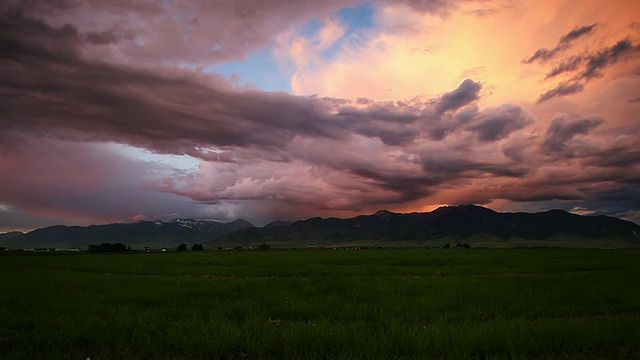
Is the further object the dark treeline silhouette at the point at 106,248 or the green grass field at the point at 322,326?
the dark treeline silhouette at the point at 106,248

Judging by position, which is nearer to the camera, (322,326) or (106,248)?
(322,326)

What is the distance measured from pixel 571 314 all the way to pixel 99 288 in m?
16.9

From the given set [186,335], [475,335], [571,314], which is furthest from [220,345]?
[571,314]

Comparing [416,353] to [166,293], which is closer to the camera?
[416,353]

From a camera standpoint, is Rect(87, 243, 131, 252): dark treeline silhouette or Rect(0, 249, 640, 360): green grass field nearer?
Rect(0, 249, 640, 360): green grass field

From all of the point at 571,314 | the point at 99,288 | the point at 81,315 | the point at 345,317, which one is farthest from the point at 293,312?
the point at 99,288

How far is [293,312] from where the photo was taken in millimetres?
8930

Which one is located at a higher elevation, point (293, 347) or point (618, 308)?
point (293, 347)

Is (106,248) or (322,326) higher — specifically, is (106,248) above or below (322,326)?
below

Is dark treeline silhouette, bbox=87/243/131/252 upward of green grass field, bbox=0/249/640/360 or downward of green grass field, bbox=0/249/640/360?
downward

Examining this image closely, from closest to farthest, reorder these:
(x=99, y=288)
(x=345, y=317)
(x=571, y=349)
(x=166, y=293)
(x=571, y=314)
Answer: (x=571, y=349), (x=345, y=317), (x=571, y=314), (x=166, y=293), (x=99, y=288)

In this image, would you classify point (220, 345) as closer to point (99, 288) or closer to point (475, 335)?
point (475, 335)

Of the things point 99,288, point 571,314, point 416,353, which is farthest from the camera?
point 99,288

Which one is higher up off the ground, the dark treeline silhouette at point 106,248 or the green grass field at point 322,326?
the green grass field at point 322,326
